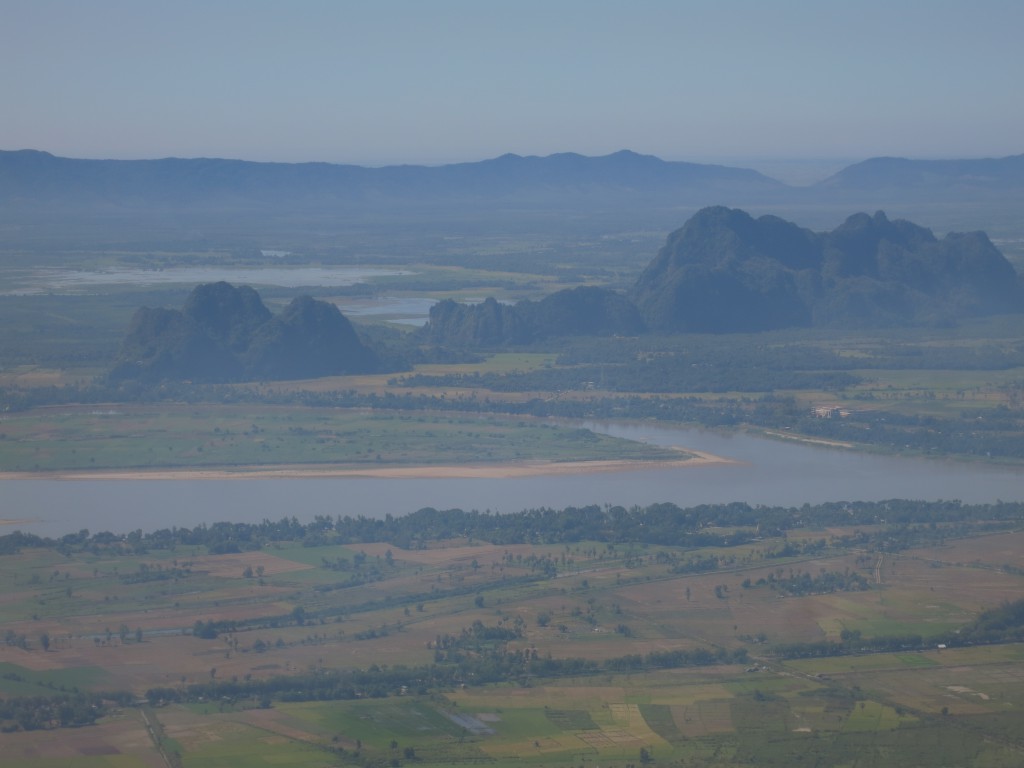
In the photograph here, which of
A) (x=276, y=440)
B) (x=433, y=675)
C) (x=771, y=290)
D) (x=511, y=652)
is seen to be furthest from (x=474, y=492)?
(x=771, y=290)

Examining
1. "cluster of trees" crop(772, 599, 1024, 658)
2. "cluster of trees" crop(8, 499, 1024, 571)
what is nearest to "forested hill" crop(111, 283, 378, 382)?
"cluster of trees" crop(8, 499, 1024, 571)

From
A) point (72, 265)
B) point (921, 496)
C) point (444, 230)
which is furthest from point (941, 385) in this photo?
point (444, 230)

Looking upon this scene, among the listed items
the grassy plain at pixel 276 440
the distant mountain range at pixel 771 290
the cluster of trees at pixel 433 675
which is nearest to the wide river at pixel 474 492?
the grassy plain at pixel 276 440

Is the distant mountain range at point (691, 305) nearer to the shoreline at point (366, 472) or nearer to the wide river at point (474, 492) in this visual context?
the shoreline at point (366, 472)

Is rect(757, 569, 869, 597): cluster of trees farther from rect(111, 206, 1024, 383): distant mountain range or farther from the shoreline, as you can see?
rect(111, 206, 1024, 383): distant mountain range

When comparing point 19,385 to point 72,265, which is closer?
point 19,385

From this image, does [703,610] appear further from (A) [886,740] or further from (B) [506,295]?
(B) [506,295]

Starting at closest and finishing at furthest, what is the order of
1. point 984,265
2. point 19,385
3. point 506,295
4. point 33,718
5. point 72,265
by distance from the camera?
point 33,718, point 19,385, point 984,265, point 506,295, point 72,265
